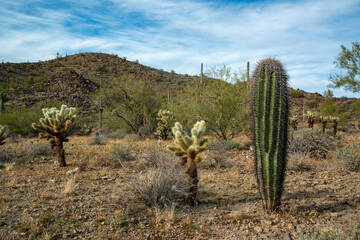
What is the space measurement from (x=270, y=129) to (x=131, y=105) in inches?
564

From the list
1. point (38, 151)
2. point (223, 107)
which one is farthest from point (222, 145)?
point (38, 151)

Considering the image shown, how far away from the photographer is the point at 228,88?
36.7 feet

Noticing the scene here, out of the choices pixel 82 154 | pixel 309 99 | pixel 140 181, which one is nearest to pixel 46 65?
pixel 82 154

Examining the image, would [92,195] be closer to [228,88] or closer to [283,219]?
[283,219]

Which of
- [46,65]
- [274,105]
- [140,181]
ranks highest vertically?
[46,65]

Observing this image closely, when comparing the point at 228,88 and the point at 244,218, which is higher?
the point at 228,88

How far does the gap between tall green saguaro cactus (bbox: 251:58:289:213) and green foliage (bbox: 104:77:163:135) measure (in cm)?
1310

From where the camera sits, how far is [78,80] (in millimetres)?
34125

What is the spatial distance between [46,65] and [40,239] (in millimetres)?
46115

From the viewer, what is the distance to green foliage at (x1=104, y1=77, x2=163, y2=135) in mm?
17172

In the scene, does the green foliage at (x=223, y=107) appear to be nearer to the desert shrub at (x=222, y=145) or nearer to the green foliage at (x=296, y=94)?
Answer: the desert shrub at (x=222, y=145)

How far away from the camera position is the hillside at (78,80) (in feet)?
93.7

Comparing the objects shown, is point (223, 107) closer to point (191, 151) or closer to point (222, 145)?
point (222, 145)

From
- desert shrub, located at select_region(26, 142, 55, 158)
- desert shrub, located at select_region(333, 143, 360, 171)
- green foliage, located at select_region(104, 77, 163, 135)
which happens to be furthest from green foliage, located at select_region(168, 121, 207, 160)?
green foliage, located at select_region(104, 77, 163, 135)
